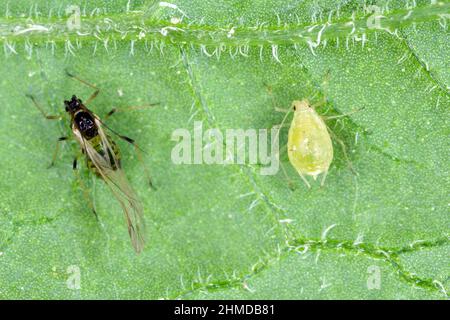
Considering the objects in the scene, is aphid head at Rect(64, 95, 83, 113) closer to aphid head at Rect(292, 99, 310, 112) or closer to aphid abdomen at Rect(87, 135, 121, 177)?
aphid abdomen at Rect(87, 135, 121, 177)

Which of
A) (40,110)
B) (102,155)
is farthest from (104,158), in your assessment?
(40,110)

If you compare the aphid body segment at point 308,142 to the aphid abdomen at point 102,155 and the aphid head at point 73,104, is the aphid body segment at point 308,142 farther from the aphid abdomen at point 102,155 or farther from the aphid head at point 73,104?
the aphid head at point 73,104

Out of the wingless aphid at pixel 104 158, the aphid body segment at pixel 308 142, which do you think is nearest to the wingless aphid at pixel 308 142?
the aphid body segment at pixel 308 142

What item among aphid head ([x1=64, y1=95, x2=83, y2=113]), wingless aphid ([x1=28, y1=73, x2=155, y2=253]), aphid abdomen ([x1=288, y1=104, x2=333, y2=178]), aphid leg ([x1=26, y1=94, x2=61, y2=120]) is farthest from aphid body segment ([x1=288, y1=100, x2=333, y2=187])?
aphid leg ([x1=26, y1=94, x2=61, y2=120])

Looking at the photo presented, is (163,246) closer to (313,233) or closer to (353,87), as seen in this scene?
(313,233)
